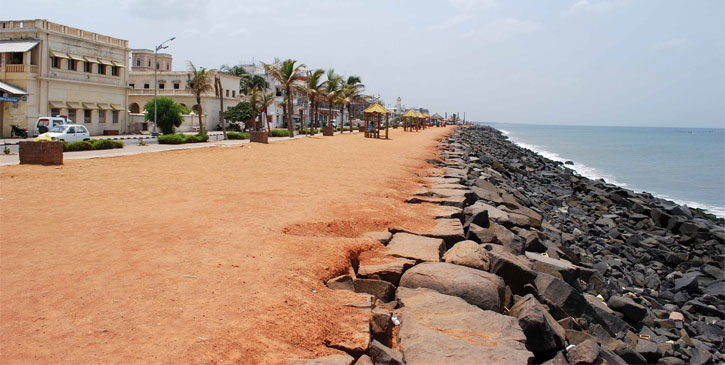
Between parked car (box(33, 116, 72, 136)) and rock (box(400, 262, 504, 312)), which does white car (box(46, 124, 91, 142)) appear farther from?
rock (box(400, 262, 504, 312))

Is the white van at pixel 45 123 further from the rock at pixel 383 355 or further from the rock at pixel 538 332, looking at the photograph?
the rock at pixel 383 355

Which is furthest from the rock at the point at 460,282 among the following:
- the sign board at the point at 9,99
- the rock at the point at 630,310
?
the sign board at the point at 9,99

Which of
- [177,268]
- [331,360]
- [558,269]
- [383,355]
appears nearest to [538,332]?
[383,355]

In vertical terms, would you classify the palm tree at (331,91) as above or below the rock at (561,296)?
above

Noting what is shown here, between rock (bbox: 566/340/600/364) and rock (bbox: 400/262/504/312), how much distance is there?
2.40 ft

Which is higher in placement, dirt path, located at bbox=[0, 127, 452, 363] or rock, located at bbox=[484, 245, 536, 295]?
dirt path, located at bbox=[0, 127, 452, 363]

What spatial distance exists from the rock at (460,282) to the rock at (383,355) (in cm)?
146

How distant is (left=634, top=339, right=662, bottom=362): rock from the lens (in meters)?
5.93

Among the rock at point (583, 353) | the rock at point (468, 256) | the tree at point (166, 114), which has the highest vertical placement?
the tree at point (166, 114)

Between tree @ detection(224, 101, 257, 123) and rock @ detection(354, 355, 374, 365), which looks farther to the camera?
tree @ detection(224, 101, 257, 123)

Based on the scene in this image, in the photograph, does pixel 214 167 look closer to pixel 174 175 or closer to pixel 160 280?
pixel 174 175

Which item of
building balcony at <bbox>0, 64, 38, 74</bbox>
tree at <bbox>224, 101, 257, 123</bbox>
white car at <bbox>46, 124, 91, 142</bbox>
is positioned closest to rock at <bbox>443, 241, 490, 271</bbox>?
white car at <bbox>46, 124, 91, 142</bbox>

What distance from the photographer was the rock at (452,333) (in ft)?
12.2

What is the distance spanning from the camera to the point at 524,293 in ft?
20.1
